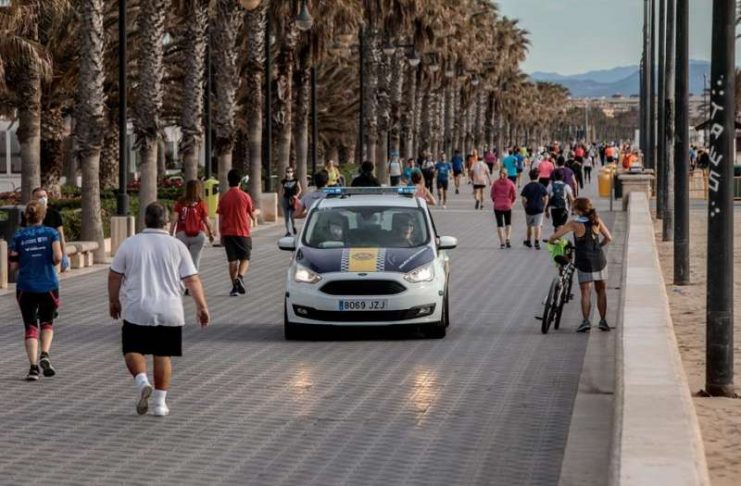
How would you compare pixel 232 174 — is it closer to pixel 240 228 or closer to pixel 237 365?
pixel 240 228

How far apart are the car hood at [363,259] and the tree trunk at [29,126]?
19585mm

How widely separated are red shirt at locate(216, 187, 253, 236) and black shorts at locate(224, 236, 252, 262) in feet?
0.23

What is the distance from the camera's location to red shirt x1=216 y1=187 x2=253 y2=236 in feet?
76.6

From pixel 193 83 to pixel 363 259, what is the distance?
72.7ft

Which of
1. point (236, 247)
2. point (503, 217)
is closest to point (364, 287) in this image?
point (236, 247)

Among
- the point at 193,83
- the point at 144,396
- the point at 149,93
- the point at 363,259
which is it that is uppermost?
the point at 193,83

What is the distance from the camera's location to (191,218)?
2192 centimetres

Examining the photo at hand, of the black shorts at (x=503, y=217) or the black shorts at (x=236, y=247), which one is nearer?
the black shorts at (x=236, y=247)

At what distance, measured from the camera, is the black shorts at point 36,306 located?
15.0m

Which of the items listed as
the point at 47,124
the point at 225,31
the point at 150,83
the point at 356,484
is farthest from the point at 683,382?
the point at 47,124

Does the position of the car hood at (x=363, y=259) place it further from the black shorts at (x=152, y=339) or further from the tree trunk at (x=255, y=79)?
the tree trunk at (x=255, y=79)

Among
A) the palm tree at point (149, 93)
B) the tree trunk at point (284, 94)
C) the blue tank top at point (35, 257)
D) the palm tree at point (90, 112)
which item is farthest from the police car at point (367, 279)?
the tree trunk at point (284, 94)

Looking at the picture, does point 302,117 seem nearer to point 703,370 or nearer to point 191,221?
point 191,221

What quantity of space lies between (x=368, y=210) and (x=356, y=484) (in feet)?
31.5
